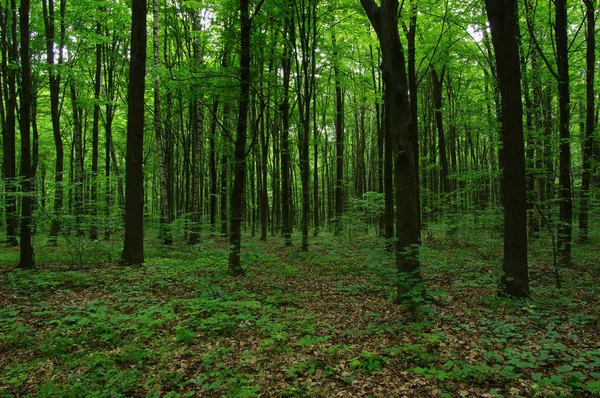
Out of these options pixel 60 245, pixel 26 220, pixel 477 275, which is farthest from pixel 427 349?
pixel 60 245

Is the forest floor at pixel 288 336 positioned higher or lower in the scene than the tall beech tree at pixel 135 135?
lower

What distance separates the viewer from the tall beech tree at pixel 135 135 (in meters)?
8.99

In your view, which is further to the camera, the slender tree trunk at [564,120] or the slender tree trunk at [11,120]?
the slender tree trunk at [11,120]

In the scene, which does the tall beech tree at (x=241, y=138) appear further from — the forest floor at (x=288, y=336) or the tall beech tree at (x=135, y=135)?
the tall beech tree at (x=135, y=135)

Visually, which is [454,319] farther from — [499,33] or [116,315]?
[116,315]

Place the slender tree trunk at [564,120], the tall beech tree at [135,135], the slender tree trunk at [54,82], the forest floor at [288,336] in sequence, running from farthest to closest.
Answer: the slender tree trunk at [54,82]
the tall beech tree at [135,135]
the slender tree trunk at [564,120]
the forest floor at [288,336]

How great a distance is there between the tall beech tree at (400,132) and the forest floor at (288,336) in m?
0.95

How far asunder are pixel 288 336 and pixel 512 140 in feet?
17.3

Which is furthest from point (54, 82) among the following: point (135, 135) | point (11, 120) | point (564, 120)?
point (564, 120)

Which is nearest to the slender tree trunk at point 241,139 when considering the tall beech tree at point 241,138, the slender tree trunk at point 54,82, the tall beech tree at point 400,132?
the tall beech tree at point 241,138

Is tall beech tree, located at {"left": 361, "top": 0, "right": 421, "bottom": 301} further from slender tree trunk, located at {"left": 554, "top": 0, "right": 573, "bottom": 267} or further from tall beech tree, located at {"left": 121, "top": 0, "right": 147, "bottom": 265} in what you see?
tall beech tree, located at {"left": 121, "top": 0, "right": 147, "bottom": 265}

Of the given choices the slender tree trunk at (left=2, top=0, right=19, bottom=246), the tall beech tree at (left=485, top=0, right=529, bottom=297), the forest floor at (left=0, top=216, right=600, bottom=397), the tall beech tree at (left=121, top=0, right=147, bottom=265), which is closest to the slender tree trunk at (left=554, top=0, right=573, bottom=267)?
the forest floor at (left=0, top=216, right=600, bottom=397)

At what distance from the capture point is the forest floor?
11.8 feet

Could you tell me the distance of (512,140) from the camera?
5.83 meters
